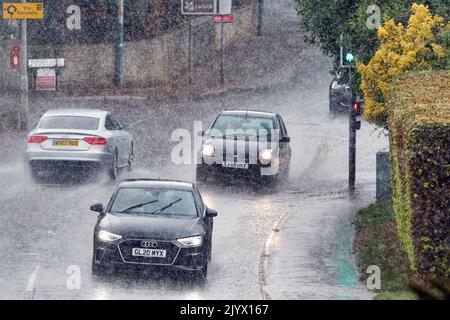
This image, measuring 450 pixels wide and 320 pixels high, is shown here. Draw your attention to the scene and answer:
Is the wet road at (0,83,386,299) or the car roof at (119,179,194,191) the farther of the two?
the car roof at (119,179,194,191)

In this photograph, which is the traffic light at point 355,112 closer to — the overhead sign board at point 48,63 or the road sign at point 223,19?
the overhead sign board at point 48,63

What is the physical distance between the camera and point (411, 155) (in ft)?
50.9

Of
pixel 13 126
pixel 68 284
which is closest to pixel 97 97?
pixel 13 126

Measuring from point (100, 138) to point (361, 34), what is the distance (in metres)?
6.10

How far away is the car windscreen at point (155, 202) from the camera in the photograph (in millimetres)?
18547

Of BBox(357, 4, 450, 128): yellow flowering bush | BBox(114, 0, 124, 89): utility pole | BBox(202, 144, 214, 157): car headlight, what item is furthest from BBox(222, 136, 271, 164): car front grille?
BBox(114, 0, 124, 89): utility pole

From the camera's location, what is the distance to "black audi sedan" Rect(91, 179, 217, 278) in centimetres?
1742

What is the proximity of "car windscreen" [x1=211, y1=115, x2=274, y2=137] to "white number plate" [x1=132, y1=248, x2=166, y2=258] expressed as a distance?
1103cm

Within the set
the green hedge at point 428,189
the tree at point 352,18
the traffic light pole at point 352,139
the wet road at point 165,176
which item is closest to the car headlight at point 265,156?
the wet road at point 165,176

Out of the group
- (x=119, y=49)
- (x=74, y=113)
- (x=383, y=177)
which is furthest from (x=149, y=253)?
(x=119, y=49)

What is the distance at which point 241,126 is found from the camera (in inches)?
1138

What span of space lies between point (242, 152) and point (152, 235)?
10312 mm

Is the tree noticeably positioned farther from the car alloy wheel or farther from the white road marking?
the white road marking

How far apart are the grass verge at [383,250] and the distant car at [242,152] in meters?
3.55
